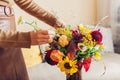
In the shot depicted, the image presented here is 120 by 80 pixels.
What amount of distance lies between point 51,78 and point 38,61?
0.44m

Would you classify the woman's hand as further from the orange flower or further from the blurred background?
the blurred background

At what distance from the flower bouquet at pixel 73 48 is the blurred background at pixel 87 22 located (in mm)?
800

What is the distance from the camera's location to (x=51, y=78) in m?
1.69

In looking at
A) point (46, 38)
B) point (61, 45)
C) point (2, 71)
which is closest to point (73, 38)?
point (61, 45)

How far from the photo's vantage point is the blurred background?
1.94m

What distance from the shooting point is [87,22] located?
2.84 metres

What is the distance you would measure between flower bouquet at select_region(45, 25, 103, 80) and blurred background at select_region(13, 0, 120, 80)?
2.62 feet

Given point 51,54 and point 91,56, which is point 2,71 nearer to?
point 51,54

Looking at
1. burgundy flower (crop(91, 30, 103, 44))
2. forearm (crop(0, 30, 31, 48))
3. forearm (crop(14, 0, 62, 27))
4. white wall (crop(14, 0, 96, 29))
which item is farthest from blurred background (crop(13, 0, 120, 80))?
forearm (crop(0, 30, 31, 48))

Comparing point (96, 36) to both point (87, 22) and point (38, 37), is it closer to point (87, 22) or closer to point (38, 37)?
point (38, 37)

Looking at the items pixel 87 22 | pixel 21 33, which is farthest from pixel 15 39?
pixel 87 22

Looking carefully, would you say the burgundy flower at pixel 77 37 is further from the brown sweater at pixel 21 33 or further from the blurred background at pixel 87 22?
the blurred background at pixel 87 22

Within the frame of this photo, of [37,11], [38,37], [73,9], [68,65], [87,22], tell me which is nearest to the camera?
[38,37]

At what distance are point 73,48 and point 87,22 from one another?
6.25ft
